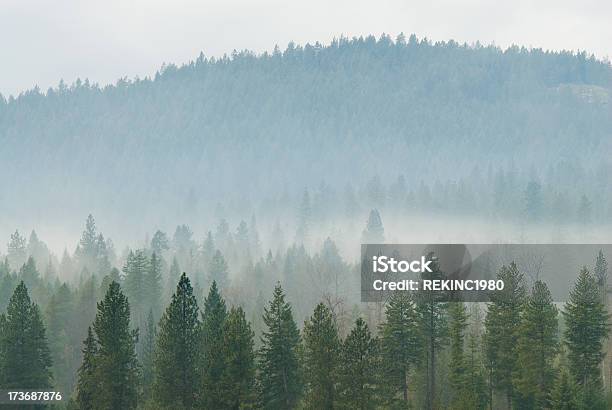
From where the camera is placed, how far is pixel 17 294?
241 feet

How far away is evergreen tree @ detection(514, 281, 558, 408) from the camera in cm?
6756

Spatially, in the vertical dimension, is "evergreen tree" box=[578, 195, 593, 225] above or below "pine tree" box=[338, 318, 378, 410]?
above

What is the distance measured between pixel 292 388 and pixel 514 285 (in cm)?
1821

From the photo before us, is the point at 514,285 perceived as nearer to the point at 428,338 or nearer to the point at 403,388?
the point at 428,338

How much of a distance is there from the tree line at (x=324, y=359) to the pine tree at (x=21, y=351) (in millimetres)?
73

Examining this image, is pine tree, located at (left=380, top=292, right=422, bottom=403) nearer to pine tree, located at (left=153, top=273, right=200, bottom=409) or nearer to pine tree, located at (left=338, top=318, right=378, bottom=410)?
pine tree, located at (left=338, top=318, right=378, bottom=410)

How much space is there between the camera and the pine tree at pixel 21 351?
71500 mm

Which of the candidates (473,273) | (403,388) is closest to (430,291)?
(403,388)

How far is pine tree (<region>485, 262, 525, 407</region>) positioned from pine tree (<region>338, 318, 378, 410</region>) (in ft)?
43.1

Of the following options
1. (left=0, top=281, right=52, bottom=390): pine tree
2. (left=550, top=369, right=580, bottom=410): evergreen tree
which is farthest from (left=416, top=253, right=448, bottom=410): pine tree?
(left=0, top=281, right=52, bottom=390): pine tree

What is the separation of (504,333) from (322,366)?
16.0 meters

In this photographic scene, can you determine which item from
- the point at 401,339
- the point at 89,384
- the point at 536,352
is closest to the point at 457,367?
the point at 401,339
